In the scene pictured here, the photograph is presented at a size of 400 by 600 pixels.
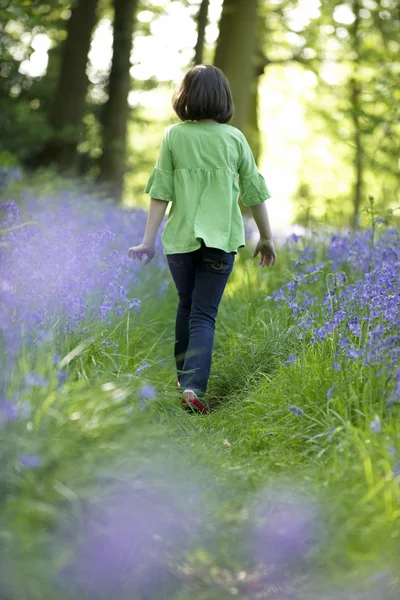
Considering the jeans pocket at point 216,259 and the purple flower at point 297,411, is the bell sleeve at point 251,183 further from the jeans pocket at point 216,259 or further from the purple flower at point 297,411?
the purple flower at point 297,411

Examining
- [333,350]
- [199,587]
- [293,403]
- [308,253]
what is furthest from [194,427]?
[308,253]

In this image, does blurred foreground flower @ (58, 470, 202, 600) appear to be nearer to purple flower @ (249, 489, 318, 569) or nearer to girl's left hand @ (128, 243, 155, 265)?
purple flower @ (249, 489, 318, 569)

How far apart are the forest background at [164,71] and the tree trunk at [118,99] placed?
0.7 inches

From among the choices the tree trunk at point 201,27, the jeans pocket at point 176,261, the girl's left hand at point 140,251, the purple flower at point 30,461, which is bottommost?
the purple flower at point 30,461

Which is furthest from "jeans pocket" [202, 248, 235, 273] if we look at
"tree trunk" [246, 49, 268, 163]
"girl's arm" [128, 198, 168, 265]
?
"tree trunk" [246, 49, 268, 163]

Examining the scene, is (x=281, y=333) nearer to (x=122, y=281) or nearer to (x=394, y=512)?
(x=122, y=281)

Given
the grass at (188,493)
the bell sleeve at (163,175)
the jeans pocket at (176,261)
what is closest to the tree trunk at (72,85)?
the bell sleeve at (163,175)

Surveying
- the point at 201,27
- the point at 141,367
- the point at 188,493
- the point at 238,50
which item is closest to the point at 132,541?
the point at 188,493

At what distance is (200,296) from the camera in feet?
12.9

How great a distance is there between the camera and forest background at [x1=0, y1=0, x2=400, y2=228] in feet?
32.1

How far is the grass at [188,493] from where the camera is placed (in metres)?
2.07

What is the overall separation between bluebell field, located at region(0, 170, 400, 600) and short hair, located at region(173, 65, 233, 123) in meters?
0.84

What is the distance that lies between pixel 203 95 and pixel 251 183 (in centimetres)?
56

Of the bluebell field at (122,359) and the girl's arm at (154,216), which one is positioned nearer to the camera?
the bluebell field at (122,359)
